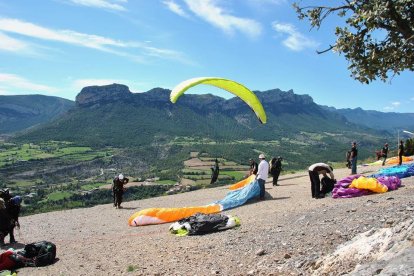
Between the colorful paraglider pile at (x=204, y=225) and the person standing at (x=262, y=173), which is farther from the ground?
the person standing at (x=262, y=173)

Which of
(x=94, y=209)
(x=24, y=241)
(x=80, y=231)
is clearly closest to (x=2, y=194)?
(x=24, y=241)

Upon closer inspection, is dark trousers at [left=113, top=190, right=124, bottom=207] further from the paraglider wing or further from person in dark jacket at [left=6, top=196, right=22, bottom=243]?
person in dark jacket at [left=6, top=196, right=22, bottom=243]

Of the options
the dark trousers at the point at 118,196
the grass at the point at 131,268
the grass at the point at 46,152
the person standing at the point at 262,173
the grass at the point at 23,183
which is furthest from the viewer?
the grass at the point at 46,152

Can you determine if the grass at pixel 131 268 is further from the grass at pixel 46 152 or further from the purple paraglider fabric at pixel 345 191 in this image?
the grass at pixel 46 152

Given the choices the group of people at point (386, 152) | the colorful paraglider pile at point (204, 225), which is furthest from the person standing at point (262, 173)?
the group of people at point (386, 152)

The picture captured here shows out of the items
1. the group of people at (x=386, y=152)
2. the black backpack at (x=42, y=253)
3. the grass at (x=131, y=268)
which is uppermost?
the group of people at (x=386, y=152)

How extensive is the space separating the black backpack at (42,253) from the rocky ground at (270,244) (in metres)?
0.32

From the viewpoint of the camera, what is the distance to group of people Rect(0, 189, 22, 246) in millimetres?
13062

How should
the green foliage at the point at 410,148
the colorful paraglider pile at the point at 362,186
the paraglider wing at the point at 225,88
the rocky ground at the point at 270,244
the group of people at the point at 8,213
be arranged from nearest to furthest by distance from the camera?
1. the rocky ground at the point at 270,244
2. the group of people at the point at 8,213
3. the colorful paraglider pile at the point at 362,186
4. the paraglider wing at the point at 225,88
5. the green foliage at the point at 410,148

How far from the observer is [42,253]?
11055mm

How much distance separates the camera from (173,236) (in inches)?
479

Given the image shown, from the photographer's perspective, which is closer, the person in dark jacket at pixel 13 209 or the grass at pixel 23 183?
the person in dark jacket at pixel 13 209

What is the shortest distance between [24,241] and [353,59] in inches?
507

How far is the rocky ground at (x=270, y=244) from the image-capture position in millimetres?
6379
